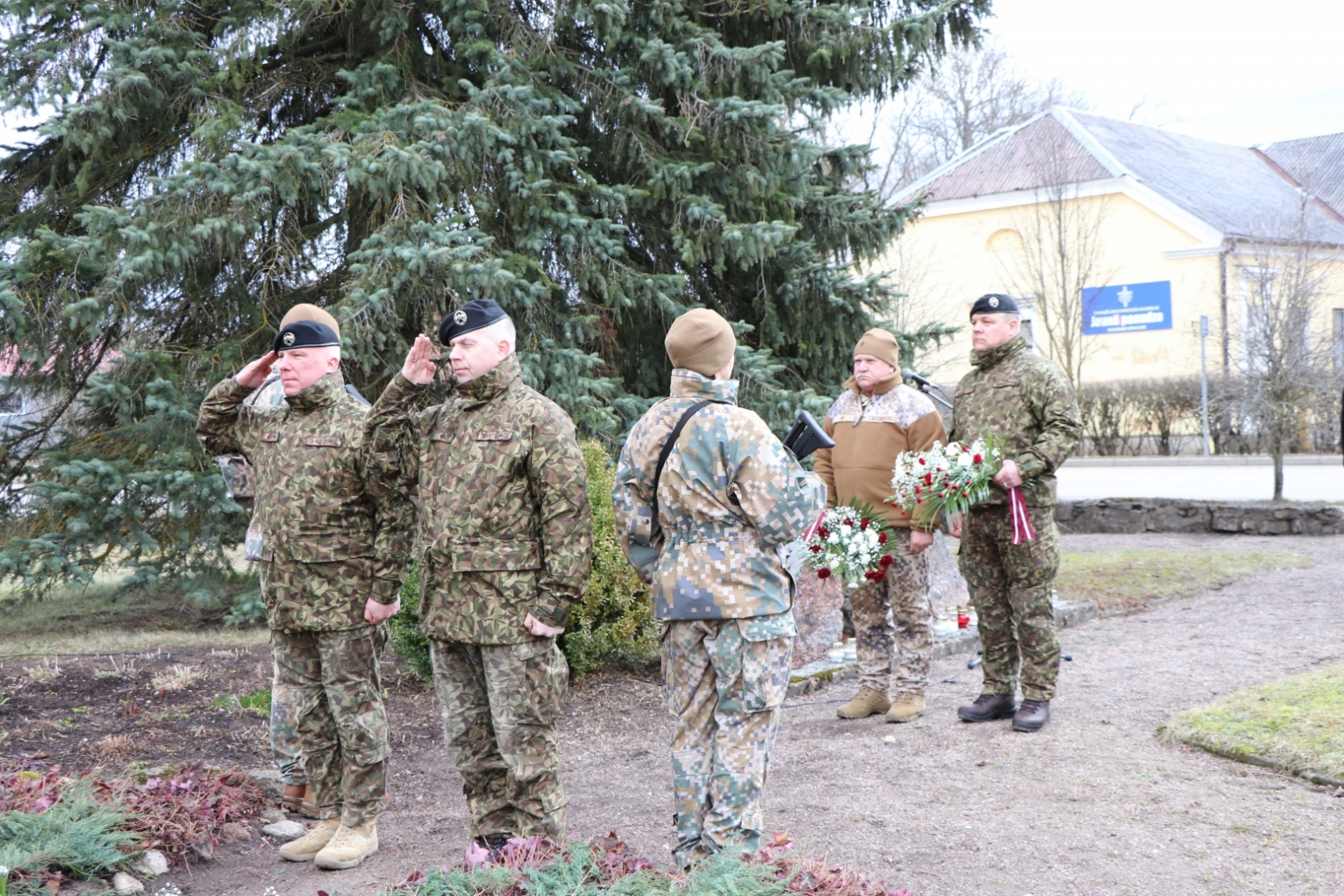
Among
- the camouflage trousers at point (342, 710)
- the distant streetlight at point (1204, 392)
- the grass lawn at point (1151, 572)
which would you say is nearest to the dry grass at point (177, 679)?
the camouflage trousers at point (342, 710)

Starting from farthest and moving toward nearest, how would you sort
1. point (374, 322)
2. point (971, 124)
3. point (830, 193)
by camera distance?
1. point (971, 124)
2. point (830, 193)
3. point (374, 322)

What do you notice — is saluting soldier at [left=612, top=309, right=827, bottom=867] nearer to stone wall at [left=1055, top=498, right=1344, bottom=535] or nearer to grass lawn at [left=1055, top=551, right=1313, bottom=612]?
grass lawn at [left=1055, top=551, right=1313, bottom=612]

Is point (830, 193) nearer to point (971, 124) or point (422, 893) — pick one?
point (422, 893)

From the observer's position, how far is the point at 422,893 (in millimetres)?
3184

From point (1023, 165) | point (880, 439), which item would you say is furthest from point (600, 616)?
point (1023, 165)

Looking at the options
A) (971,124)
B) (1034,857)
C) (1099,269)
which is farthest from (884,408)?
(971,124)

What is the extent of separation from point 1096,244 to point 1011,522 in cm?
2246

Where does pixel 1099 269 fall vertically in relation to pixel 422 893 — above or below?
above

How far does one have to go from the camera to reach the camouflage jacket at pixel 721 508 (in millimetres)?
3682

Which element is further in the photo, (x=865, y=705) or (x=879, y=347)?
(x=865, y=705)

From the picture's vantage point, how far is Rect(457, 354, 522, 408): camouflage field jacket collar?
3.99 m

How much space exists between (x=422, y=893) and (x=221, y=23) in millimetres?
→ 7031

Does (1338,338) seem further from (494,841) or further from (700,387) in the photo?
(494,841)

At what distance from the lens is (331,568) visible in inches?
172
